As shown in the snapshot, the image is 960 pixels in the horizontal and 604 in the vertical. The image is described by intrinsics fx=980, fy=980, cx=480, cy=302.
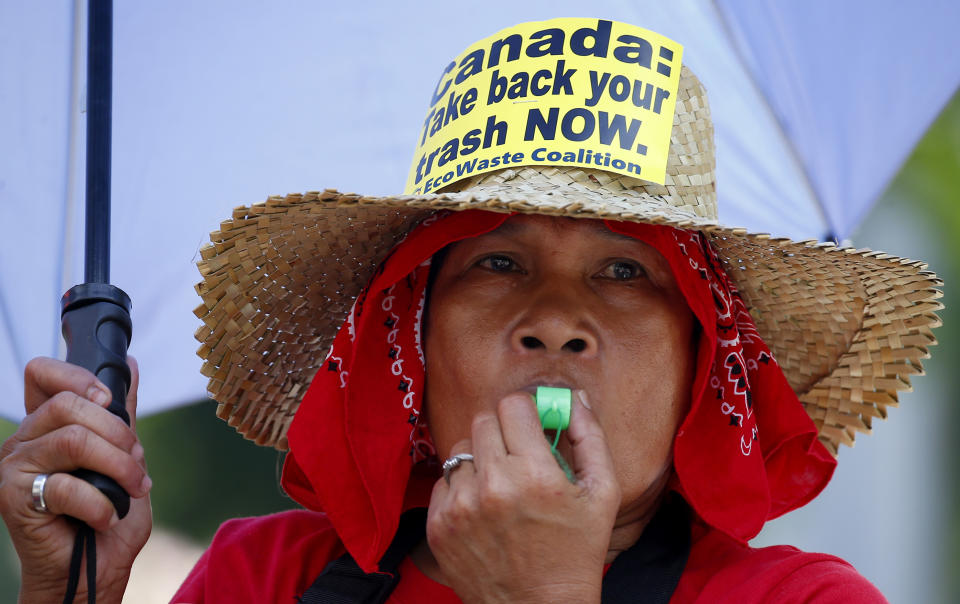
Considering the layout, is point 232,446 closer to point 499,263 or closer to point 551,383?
point 499,263

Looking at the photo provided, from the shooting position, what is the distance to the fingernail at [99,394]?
1.66 m

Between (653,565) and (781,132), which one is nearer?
(653,565)

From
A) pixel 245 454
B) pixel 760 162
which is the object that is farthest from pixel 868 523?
pixel 245 454

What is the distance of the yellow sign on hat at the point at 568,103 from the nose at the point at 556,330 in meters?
0.28

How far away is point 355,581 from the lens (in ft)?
6.59

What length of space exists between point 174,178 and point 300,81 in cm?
41

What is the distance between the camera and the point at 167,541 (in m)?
7.28

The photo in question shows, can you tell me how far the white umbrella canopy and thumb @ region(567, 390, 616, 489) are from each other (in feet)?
3.67

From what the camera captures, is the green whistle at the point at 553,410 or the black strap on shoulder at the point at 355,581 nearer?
the green whistle at the point at 553,410

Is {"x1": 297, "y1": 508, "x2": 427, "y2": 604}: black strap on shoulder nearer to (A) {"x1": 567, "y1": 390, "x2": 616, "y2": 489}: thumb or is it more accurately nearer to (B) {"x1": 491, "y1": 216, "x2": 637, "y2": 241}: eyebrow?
(A) {"x1": 567, "y1": 390, "x2": 616, "y2": 489}: thumb

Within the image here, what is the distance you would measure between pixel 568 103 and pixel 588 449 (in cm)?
69

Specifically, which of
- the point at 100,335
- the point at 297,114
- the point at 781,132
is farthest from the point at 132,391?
the point at 781,132

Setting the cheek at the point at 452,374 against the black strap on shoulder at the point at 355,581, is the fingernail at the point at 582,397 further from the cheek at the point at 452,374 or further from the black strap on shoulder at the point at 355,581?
the black strap on shoulder at the point at 355,581

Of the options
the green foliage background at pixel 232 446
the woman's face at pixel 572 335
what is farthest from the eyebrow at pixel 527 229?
the green foliage background at pixel 232 446
